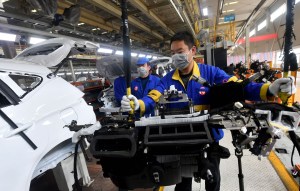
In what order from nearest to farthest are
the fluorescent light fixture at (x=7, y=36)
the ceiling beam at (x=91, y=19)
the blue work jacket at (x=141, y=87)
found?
the fluorescent light fixture at (x=7, y=36)
the blue work jacket at (x=141, y=87)
the ceiling beam at (x=91, y=19)

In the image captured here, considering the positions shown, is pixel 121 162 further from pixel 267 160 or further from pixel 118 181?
pixel 267 160

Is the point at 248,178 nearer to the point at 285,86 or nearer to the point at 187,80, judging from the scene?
the point at 187,80

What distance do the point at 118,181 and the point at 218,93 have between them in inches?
45.1

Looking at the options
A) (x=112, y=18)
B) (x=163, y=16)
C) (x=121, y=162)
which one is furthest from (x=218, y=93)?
(x=163, y=16)

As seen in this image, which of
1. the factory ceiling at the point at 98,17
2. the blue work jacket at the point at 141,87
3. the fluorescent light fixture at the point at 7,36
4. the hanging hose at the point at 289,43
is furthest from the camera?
the blue work jacket at the point at 141,87

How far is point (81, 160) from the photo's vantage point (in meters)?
2.88

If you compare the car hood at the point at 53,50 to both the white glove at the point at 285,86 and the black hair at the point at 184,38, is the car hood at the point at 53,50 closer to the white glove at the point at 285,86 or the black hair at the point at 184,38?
the black hair at the point at 184,38

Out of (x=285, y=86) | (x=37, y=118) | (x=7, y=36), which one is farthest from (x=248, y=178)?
(x=7, y=36)

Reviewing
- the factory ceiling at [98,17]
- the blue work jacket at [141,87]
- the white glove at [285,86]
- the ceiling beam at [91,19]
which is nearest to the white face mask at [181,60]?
the white glove at [285,86]

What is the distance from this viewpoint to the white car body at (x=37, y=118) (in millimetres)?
1851

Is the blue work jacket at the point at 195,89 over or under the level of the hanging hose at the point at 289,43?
under

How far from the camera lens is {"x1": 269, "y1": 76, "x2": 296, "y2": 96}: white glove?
52.5 inches

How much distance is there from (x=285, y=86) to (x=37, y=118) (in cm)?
234

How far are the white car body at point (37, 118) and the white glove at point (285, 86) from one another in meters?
2.24
